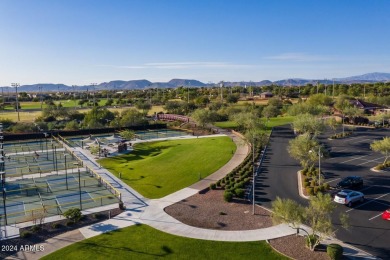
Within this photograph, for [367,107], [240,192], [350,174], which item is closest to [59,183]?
[240,192]

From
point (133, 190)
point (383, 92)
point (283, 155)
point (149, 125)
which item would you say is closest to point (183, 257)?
point (133, 190)

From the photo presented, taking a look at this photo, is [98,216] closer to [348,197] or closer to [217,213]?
[217,213]

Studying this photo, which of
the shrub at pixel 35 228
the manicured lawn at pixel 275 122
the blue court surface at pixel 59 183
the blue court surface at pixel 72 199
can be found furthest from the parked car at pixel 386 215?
the manicured lawn at pixel 275 122

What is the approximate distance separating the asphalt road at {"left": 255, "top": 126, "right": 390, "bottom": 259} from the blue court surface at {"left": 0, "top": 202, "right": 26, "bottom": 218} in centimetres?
2314

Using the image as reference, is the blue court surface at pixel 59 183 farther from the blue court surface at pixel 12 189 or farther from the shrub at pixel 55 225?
the shrub at pixel 55 225

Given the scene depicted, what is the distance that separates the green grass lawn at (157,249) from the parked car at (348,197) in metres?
11.1

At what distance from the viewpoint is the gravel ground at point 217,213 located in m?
27.4

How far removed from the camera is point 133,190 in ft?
122

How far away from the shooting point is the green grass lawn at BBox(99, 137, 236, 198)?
38.9 metres

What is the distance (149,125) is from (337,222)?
60576mm

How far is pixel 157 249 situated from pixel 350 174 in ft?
90.7

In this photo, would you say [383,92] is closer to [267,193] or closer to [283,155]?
[283,155]

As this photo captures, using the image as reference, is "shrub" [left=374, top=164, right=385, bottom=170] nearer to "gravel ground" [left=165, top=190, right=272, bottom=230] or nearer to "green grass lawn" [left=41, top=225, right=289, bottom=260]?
"gravel ground" [left=165, top=190, right=272, bottom=230]

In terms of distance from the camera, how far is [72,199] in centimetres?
3488
